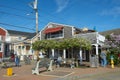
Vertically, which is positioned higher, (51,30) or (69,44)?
(51,30)

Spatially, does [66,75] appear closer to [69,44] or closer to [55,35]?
[69,44]

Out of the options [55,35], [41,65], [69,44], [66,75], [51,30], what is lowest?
[66,75]

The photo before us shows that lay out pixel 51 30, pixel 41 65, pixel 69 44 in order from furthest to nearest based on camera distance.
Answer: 1. pixel 51 30
2. pixel 69 44
3. pixel 41 65

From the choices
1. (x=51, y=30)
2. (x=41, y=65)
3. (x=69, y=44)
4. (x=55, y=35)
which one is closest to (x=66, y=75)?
(x=41, y=65)

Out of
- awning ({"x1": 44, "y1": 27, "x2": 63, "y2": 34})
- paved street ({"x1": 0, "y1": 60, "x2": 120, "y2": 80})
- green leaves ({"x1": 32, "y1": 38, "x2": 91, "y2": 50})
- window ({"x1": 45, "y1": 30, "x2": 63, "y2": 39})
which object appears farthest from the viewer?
window ({"x1": 45, "y1": 30, "x2": 63, "y2": 39})

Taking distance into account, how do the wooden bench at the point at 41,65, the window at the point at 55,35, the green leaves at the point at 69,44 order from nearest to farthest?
the wooden bench at the point at 41,65 → the green leaves at the point at 69,44 → the window at the point at 55,35

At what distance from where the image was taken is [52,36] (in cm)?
3603

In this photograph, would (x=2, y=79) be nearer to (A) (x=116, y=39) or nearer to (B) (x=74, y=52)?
(B) (x=74, y=52)

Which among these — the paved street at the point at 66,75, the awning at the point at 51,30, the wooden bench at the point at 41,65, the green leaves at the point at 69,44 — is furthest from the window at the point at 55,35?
the paved street at the point at 66,75

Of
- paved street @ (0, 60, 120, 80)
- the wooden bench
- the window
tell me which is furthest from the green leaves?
the window

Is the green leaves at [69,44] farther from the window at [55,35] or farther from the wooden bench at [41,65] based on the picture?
the window at [55,35]

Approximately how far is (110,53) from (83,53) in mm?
9246

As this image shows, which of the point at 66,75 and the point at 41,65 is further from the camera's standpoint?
the point at 41,65

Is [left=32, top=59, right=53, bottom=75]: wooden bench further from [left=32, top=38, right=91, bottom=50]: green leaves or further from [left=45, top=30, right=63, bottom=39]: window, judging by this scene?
[left=45, top=30, right=63, bottom=39]: window
